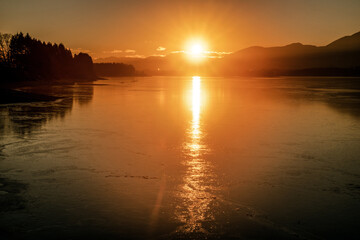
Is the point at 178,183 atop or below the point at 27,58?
below

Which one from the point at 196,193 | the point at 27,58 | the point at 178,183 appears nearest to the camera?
the point at 196,193

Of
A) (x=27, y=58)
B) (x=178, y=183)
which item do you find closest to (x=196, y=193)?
(x=178, y=183)

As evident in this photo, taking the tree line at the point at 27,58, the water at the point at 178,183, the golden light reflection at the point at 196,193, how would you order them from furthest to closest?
1. the tree line at the point at 27,58
2. the golden light reflection at the point at 196,193
3. the water at the point at 178,183

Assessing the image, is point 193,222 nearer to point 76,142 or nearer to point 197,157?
point 197,157

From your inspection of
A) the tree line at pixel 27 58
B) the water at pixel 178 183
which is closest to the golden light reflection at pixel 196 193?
the water at pixel 178 183

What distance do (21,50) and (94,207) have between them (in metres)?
91.4

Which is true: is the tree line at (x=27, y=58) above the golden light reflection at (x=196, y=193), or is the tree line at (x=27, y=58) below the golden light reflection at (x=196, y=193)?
above

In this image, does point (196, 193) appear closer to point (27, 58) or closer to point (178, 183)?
point (178, 183)

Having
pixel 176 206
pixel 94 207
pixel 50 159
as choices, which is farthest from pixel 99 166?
pixel 176 206

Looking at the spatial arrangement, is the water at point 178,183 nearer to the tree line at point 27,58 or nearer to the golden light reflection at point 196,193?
the golden light reflection at point 196,193

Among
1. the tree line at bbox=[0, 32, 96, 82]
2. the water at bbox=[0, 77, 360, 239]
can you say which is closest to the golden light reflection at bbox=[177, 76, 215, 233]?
the water at bbox=[0, 77, 360, 239]

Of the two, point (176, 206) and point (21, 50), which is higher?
point (21, 50)

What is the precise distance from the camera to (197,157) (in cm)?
1372

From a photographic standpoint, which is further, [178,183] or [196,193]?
[178,183]
